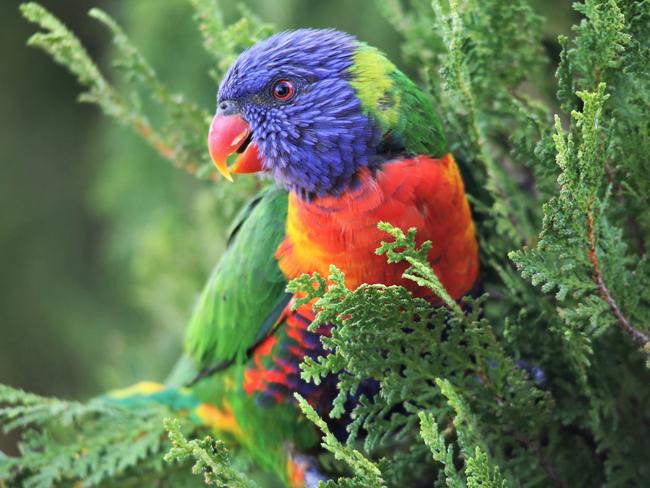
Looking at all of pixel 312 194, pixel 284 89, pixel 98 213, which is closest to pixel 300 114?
pixel 284 89

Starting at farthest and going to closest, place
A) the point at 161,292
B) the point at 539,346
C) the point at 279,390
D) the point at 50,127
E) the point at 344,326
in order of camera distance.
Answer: the point at 50,127 → the point at 161,292 → the point at 279,390 → the point at 539,346 → the point at 344,326

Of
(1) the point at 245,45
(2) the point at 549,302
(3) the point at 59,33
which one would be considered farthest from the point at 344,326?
(3) the point at 59,33

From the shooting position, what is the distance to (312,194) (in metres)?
1.62

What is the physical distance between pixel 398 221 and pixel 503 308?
0.40 m

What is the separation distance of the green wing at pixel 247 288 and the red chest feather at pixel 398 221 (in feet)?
0.62

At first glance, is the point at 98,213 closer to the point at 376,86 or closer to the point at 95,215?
the point at 95,215

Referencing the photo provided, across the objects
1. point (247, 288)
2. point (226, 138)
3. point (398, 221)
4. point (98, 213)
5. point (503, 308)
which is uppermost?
point (226, 138)

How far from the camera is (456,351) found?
1.35m

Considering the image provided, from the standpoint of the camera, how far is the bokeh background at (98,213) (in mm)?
2945

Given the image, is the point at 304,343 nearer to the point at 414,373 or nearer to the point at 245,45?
the point at 414,373

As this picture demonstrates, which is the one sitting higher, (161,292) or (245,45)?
(245,45)

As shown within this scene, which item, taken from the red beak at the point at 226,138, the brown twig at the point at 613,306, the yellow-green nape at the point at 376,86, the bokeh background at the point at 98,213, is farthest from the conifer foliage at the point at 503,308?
the bokeh background at the point at 98,213

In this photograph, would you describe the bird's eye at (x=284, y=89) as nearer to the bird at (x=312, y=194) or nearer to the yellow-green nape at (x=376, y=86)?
the bird at (x=312, y=194)

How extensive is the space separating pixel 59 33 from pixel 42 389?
12.5 feet
